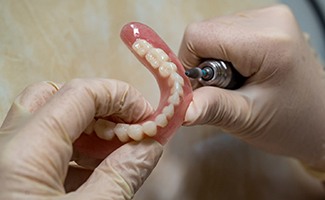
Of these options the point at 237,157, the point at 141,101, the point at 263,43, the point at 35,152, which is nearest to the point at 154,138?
the point at 141,101

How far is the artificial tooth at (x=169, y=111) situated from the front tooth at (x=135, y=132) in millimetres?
37

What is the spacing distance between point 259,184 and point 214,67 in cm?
37

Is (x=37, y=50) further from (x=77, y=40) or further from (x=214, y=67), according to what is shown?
(x=214, y=67)

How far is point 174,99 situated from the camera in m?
0.65

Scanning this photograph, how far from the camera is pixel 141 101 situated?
0.66 meters

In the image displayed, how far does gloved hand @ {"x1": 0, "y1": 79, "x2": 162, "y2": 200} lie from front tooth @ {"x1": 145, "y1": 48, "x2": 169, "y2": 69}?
0.05 m

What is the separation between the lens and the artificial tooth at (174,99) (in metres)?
0.65

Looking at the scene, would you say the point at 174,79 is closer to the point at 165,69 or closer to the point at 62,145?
the point at 165,69

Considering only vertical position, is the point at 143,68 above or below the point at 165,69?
below

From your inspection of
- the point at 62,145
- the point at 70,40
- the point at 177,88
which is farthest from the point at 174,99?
the point at 70,40

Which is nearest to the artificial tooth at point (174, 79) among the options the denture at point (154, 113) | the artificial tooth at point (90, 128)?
the denture at point (154, 113)

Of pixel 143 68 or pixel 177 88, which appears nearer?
pixel 177 88

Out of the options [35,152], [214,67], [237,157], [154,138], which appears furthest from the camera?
[237,157]

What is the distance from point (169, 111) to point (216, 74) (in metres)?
0.19
